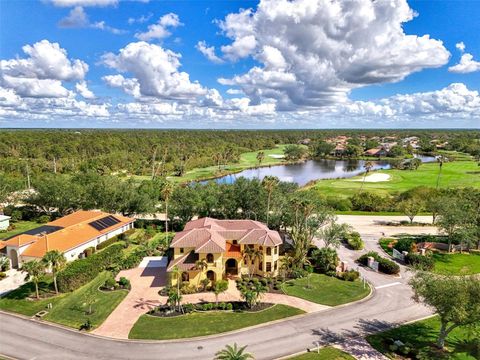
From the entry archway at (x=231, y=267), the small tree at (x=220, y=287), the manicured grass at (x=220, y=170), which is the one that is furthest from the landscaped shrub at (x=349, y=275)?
the manicured grass at (x=220, y=170)

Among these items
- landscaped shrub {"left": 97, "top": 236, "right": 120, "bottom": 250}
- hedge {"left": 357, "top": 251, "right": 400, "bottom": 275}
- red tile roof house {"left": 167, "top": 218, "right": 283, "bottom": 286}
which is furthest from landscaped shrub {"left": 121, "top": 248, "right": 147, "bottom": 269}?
hedge {"left": 357, "top": 251, "right": 400, "bottom": 275}

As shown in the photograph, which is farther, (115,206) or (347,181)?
(347,181)

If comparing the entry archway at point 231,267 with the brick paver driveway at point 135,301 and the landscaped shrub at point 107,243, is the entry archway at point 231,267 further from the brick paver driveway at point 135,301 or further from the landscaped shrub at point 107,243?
the landscaped shrub at point 107,243

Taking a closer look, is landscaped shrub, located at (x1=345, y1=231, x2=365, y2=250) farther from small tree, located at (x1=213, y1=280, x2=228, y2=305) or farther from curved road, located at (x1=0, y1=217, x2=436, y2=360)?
small tree, located at (x1=213, y1=280, x2=228, y2=305)

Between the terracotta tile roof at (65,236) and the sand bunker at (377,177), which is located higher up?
the sand bunker at (377,177)

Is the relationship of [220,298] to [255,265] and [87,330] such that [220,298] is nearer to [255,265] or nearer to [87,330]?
[255,265]

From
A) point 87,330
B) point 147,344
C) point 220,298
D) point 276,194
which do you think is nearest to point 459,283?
point 220,298
